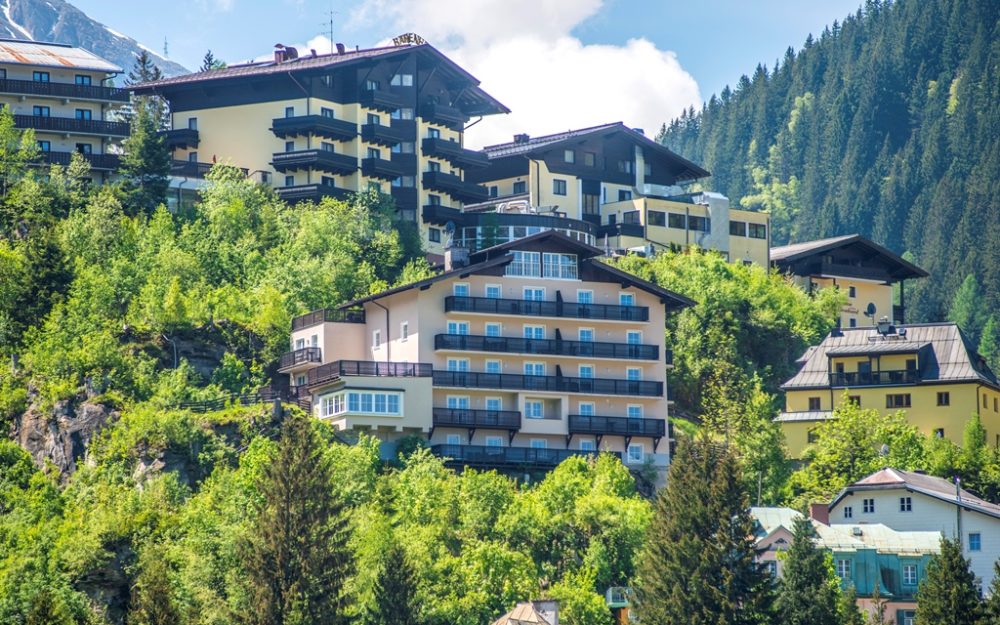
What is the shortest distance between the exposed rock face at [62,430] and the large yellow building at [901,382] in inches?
1495

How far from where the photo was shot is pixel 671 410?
4227 inches

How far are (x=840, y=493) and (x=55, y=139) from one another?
5288 cm

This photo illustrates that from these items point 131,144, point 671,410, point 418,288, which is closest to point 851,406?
point 671,410

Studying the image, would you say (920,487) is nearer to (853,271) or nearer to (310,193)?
(853,271)

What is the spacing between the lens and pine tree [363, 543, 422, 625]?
77250 millimetres

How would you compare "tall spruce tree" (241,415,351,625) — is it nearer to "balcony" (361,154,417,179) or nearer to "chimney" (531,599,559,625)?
"chimney" (531,599,559,625)

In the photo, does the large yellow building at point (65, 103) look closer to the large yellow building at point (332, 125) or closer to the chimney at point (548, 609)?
the large yellow building at point (332, 125)

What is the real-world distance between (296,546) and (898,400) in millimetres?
43959

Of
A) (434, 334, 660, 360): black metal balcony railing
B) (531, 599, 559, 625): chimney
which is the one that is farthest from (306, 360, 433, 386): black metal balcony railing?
(531, 599, 559, 625): chimney

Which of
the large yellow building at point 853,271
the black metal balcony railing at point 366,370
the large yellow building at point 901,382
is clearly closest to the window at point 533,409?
the black metal balcony railing at point 366,370

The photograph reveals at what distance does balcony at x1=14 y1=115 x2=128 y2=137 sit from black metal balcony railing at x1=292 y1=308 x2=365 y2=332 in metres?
23.6

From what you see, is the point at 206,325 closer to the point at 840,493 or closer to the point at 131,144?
the point at 131,144

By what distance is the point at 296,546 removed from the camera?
77.8 meters

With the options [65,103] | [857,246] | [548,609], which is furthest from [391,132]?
[548,609]
